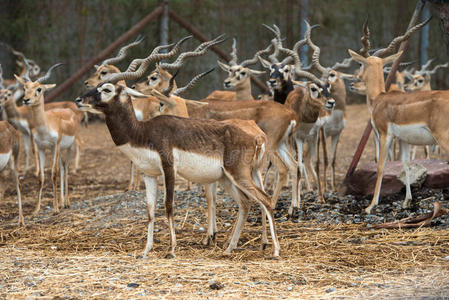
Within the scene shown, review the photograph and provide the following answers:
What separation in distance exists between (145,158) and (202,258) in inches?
43.3

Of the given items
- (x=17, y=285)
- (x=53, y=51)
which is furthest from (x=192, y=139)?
(x=53, y=51)

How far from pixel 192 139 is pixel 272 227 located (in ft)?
3.78

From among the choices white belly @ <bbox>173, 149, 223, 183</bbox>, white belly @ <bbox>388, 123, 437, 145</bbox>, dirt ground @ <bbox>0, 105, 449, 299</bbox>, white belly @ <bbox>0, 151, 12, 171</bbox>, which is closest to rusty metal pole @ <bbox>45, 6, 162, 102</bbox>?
dirt ground @ <bbox>0, 105, 449, 299</bbox>

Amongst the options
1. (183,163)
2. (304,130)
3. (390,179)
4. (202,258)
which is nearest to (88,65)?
(304,130)

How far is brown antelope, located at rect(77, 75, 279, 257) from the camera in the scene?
6.06 m

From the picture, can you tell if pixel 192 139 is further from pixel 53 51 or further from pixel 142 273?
pixel 53 51

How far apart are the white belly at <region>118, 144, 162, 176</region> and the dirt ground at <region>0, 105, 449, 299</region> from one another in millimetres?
845

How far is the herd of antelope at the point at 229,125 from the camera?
6.12 meters

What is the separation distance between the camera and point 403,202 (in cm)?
827

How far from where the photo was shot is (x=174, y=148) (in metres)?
6.09

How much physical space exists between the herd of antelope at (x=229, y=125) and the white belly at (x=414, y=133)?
0.01 meters

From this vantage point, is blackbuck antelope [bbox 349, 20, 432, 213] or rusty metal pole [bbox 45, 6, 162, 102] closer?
blackbuck antelope [bbox 349, 20, 432, 213]

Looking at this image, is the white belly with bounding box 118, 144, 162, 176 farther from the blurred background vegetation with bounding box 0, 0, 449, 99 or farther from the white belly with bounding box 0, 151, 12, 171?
the blurred background vegetation with bounding box 0, 0, 449, 99

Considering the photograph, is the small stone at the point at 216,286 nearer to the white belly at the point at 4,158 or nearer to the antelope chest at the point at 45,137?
the white belly at the point at 4,158
